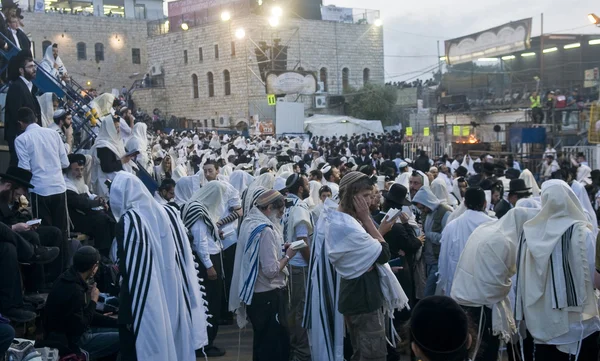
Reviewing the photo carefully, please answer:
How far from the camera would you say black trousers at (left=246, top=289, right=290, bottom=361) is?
20.3 ft

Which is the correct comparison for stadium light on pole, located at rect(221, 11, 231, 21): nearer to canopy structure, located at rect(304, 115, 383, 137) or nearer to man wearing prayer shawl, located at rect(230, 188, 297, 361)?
canopy structure, located at rect(304, 115, 383, 137)

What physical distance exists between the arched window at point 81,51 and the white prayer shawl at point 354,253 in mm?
54890

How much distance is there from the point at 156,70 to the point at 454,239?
2047 inches

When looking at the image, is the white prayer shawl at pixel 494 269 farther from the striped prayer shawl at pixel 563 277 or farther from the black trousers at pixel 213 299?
the black trousers at pixel 213 299

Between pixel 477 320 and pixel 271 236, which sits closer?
pixel 477 320

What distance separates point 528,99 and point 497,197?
2346 centimetres

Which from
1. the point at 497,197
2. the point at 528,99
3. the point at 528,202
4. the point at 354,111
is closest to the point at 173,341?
the point at 528,202

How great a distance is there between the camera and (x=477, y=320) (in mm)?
5402

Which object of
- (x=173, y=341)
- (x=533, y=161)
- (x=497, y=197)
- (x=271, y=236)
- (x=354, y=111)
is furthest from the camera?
(x=354, y=111)

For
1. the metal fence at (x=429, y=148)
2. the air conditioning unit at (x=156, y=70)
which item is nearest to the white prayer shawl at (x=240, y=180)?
the metal fence at (x=429, y=148)

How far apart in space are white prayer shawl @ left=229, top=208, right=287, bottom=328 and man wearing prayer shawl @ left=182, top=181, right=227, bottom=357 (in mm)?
966

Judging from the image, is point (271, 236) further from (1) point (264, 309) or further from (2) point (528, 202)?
(2) point (528, 202)

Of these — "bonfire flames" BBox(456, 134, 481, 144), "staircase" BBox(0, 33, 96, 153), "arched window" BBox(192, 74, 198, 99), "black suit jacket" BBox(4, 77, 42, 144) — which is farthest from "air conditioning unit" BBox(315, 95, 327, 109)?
"black suit jacket" BBox(4, 77, 42, 144)

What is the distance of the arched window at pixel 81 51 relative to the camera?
184ft
